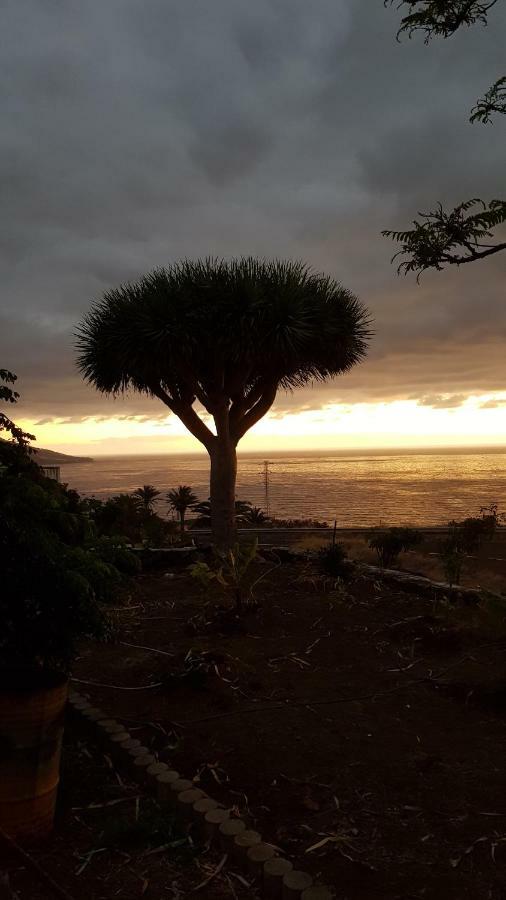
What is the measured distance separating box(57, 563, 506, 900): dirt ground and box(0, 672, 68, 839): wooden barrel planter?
1.10m

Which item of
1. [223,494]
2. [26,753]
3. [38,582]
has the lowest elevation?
[26,753]

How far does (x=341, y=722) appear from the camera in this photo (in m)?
4.80

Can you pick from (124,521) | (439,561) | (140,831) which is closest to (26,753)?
(140,831)

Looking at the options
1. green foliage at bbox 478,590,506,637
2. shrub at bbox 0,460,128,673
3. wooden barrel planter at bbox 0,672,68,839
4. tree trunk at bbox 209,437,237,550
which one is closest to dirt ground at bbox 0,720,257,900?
wooden barrel planter at bbox 0,672,68,839

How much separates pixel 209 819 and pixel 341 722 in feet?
5.81

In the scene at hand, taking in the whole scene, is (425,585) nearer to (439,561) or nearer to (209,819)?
(439,561)

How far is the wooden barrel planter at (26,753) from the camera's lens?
3166mm

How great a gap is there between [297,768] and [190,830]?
966 millimetres

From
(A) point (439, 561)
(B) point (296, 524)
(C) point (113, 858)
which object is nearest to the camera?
(C) point (113, 858)

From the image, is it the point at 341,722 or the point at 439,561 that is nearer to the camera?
the point at 341,722

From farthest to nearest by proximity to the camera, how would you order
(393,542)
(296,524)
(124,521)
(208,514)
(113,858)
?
1. (296,524)
2. (208,514)
3. (124,521)
4. (393,542)
5. (113,858)

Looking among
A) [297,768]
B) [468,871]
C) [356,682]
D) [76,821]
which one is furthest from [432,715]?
[76,821]

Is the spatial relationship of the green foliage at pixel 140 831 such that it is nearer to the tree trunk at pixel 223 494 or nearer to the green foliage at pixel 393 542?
the tree trunk at pixel 223 494

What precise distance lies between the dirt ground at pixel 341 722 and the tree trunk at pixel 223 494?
142 inches
